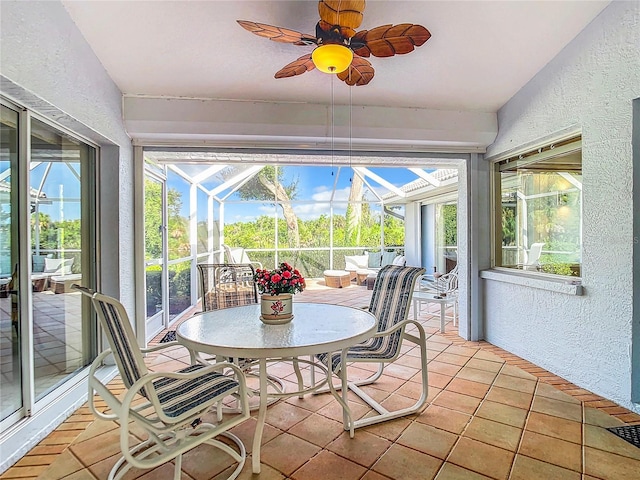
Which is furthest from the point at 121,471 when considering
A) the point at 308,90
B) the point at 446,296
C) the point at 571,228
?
the point at 446,296

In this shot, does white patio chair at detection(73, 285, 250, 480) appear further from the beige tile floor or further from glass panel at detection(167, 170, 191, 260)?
glass panel at detection(167, 170, 191, 260)

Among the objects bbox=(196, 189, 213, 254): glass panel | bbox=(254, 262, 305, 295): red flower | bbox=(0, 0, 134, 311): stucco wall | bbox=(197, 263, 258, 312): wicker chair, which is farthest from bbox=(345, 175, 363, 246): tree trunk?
bbox=(254, 262, 305, 295): red flower

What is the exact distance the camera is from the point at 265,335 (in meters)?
1.97

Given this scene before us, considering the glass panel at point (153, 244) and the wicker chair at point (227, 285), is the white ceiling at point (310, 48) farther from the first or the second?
the wicker chair at point (227, 285)

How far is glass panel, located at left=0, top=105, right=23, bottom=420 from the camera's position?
202 cm

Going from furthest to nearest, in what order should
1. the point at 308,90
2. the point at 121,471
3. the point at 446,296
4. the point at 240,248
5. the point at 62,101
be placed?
the point at 240,248
the point at 446,296
the point at 308,90
the point at 62,101
the point at 121,471

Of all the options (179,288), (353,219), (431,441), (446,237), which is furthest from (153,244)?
(446,237)

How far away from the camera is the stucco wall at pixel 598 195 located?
2.39 m

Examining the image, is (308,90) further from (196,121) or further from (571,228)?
(571,228)

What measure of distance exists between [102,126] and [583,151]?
372cm

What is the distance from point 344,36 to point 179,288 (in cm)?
436

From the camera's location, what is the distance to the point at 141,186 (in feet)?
11.7

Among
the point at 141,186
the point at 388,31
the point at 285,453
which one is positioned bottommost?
the point at 285,453

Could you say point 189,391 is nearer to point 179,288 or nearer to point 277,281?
point 277,281
